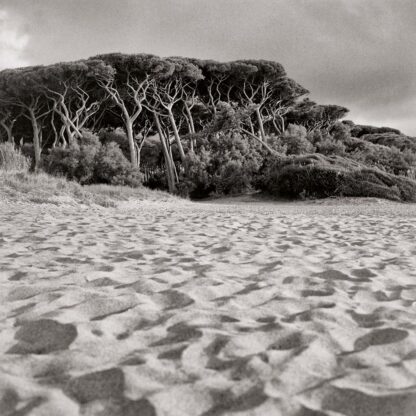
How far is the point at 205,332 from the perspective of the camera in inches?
94.8

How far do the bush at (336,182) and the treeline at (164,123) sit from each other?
0.19 meters

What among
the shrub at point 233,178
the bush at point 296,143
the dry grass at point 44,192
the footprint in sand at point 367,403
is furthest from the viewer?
the bush at point 296,143

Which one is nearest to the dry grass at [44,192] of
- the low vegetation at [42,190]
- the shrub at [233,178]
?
the low vegetation at [42,190]

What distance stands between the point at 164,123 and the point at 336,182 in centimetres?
1491

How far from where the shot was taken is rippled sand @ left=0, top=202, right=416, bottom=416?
1759mm

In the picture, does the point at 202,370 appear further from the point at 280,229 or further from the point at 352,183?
the point at 352,183

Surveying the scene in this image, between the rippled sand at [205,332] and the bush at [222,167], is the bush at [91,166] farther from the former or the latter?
the rippled sand at [205,332]

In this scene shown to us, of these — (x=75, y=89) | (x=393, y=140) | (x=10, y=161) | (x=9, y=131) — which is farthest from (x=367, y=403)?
(x=393, y=140)

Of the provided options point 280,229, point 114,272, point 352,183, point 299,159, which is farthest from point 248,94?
point 114,272

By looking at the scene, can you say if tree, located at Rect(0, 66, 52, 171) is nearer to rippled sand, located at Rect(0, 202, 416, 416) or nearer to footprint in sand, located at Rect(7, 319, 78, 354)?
Answer: rippled sand, located at Rect(0, 202, 416, 416)

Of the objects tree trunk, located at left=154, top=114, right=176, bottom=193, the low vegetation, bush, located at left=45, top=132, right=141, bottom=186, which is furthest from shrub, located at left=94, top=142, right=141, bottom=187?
the low vegetation

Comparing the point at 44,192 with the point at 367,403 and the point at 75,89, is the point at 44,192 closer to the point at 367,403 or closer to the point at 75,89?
the point at 367,403

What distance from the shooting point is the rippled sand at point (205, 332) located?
1.76m

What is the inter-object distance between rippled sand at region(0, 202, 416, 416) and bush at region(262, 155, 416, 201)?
48.4ft
